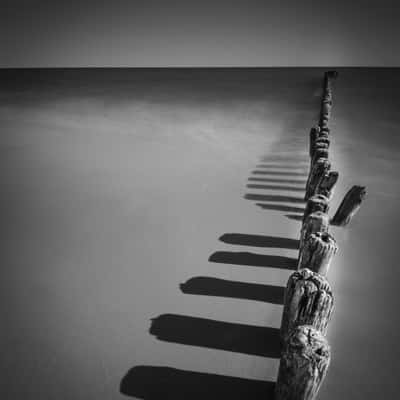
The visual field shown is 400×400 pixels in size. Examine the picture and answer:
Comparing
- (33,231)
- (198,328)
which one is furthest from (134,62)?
(198,328)

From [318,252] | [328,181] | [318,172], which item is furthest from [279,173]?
[318,252]

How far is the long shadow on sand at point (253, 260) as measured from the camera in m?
2.18

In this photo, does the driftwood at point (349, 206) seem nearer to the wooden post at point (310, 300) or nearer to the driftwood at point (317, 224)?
the driftwood at point (317, 224)

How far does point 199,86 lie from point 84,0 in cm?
455

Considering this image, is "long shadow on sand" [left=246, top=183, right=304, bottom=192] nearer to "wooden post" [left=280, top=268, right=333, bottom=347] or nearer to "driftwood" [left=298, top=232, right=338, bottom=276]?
"driftwood" [left=298, top=232, right=338, bottom=276]

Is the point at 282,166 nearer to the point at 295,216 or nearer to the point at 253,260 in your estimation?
the point at 295,216

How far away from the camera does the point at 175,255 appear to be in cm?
229

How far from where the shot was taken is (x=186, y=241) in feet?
8.08

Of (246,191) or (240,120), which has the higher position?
(240,120)

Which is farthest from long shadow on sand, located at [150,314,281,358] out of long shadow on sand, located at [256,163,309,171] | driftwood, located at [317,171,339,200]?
long shadow on sand, located at [256,163,309,171]

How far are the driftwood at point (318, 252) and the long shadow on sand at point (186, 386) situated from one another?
48cm

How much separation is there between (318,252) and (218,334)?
560mm

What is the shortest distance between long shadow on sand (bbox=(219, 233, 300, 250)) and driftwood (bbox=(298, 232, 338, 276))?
2.65ft

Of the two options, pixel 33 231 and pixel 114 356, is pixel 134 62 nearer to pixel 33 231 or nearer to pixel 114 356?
pixel 33 231
